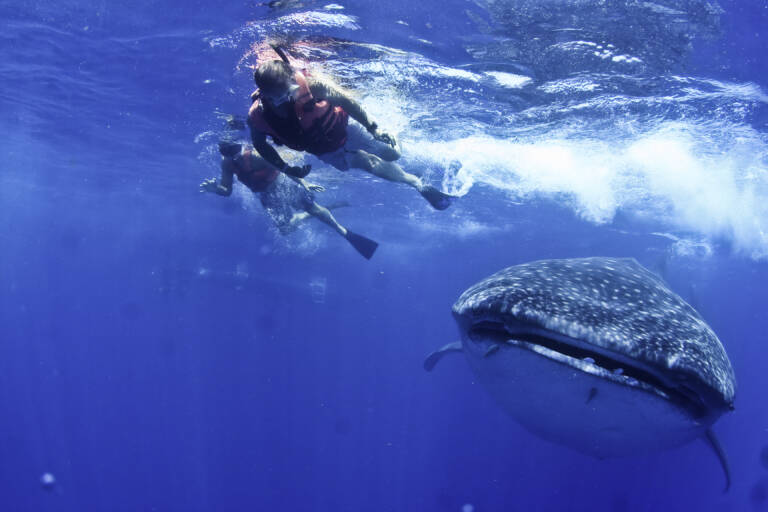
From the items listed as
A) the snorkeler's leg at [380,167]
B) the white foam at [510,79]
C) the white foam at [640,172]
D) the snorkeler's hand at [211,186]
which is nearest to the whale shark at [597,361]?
the snorkeler's leg at [380,167]

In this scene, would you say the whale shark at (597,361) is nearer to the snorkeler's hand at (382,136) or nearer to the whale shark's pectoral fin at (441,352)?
the whale shark's pectoral fin at (441,352)

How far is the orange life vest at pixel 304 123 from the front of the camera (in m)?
6.04

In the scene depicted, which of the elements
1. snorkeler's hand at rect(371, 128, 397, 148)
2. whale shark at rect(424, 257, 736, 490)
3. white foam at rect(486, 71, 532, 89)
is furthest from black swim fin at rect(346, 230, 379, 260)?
white foam at rect(486, 71, 532, 89)

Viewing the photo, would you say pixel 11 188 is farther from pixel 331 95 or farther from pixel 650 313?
pixel 650 313

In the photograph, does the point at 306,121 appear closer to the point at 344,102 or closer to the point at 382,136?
the point at 344,102

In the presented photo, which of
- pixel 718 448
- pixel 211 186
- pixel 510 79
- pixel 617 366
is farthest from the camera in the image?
pixel 510 79

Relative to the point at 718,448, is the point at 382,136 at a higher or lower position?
higher

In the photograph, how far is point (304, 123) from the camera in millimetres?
6355

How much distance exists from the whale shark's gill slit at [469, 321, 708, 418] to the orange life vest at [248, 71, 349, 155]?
13.0ft

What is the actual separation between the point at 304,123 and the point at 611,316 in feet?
15.2

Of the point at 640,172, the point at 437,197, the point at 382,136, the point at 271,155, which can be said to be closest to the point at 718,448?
the point at 437,197

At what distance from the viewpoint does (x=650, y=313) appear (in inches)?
169

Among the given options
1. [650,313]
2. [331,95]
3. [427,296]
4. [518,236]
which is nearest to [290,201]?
[331,95]

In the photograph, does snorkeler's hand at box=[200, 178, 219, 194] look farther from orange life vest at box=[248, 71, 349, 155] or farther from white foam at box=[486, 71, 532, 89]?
white foam at box=[486, 71, 532, 89]
